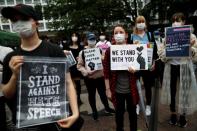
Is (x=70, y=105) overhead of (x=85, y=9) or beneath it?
beneath

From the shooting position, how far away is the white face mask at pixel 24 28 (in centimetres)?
264

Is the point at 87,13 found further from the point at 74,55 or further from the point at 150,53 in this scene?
the point at 150,53

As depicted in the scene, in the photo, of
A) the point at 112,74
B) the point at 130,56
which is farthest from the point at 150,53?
the point at 112,74

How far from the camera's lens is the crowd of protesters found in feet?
8.73

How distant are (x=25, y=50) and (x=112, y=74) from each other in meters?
2.57

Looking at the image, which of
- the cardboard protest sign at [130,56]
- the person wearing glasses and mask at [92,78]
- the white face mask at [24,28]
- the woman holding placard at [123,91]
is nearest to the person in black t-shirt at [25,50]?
the white face mask at [24,28]

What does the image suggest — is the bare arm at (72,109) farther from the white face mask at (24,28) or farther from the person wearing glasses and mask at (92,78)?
the person wearing glasses and mask at (92,78)

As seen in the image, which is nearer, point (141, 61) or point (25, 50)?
point (25, 50)

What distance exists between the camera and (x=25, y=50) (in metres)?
2.70

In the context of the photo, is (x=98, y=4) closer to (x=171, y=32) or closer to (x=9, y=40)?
(x=9, y=40)

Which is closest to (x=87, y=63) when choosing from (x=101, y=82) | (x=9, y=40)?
(x=101, y=82)

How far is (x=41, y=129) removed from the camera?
2.67 metres

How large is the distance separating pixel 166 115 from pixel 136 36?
165 cm

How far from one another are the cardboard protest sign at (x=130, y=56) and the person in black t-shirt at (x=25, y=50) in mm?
2466
